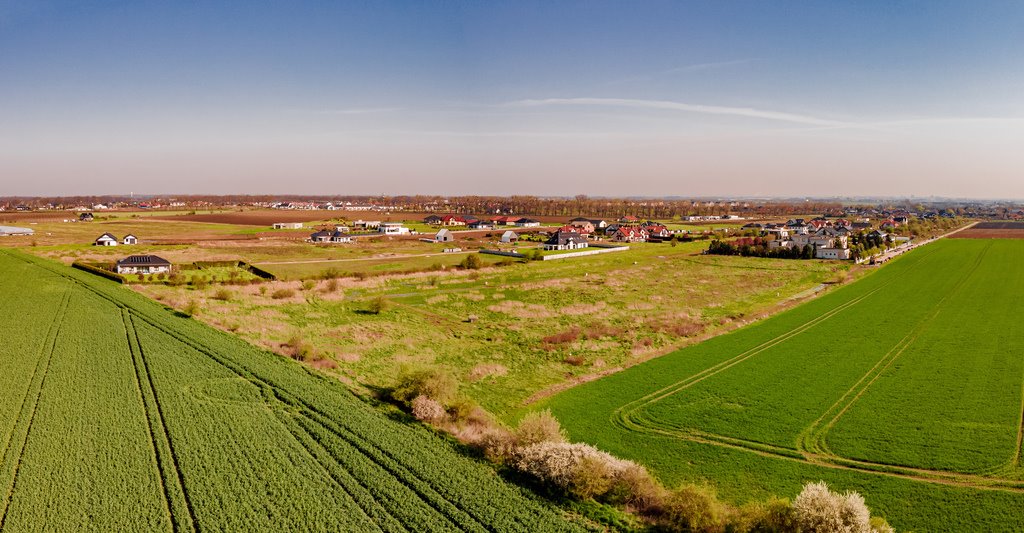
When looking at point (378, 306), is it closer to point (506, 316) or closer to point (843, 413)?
point (506, 316)

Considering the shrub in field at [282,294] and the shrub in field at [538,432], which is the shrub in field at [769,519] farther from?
the shrub in field at [282,294]

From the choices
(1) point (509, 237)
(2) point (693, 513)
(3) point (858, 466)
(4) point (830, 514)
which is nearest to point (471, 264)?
(1) point (509, 237)

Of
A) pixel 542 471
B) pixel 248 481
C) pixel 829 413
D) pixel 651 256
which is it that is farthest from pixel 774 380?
pixel 651 256

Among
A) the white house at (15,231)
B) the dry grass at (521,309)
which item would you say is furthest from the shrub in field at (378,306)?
the white house at (15,231)

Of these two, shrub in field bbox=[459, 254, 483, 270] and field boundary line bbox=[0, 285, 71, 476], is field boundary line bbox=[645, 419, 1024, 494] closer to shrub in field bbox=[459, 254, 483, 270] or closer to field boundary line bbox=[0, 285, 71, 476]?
field boundary line bbox=[0, 285, 71, 476]

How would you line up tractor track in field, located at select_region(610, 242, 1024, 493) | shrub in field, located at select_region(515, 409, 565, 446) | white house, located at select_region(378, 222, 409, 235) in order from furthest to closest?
white house, located at select_region(378, 222, 409, 235) → shrub in field, located at select_region(515, 409, 565, 446) → tractor track in field, located at select_region(610, 242, 1024, 493)

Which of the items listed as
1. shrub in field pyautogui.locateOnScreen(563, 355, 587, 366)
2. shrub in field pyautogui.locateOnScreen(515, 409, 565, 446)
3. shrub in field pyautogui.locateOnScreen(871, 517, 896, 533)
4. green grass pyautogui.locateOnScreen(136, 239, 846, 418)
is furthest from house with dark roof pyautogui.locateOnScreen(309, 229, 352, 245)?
shrub in field pyautogui.locateOnScreen(871, 517, 896, 533)

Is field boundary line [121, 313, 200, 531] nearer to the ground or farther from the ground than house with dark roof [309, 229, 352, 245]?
nearer to the ground
